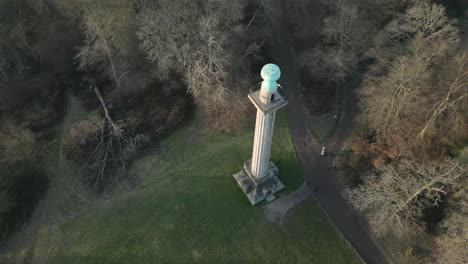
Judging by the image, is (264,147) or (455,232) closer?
(455,232)

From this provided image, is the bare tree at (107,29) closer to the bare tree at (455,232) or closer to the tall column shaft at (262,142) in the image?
the tall column shaft at (262,142)

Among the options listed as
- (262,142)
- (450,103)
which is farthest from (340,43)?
(262,142)

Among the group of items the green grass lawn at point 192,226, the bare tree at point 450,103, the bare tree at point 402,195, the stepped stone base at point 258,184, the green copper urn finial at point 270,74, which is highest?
the green copper urn finial at point 270,74

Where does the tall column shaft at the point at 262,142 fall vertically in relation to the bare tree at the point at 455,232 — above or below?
above

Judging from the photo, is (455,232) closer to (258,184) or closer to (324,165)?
(324,165)

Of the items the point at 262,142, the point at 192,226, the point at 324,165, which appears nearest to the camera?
the point at 262,142

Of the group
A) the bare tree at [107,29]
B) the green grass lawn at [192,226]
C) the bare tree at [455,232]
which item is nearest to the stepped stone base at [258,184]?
the green grass lawn at [192,226]

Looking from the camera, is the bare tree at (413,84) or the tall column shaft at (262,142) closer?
the tall column shaft at (262,142)
